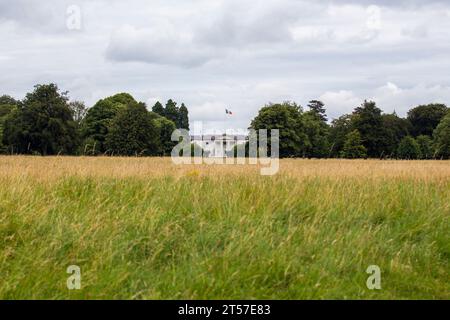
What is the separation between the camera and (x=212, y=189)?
29.6ft

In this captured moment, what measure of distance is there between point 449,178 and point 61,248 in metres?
9.16

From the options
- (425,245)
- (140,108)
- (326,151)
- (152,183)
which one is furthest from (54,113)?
(425,245)

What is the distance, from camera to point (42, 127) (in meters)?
62.6

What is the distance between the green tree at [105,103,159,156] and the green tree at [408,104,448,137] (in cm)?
5883

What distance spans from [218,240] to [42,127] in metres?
61.0

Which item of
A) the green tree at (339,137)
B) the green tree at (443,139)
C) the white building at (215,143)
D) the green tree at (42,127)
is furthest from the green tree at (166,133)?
the green tree at (443,139)

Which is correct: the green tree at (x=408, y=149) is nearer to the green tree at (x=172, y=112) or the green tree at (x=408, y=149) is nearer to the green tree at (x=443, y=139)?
the green tree at (x=443, y=139)

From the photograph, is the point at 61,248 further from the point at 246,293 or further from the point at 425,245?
the point at 425,245

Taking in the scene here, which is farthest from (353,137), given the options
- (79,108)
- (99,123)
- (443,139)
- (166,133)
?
(79,108)

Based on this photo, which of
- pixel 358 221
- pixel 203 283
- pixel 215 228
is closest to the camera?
pixel 203 283

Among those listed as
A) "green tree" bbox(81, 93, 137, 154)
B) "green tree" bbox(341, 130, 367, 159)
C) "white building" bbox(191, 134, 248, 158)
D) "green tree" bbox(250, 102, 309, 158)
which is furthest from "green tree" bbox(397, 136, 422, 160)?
"green tree" bbox(81, 93, 137, 154)

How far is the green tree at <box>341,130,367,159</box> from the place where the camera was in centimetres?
6800

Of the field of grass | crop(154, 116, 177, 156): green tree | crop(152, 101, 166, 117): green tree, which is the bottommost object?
the field of grass

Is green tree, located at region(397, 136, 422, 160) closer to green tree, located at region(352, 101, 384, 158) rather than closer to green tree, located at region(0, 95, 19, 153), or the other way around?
green tree, located at region(352, 101, 384, 158)
